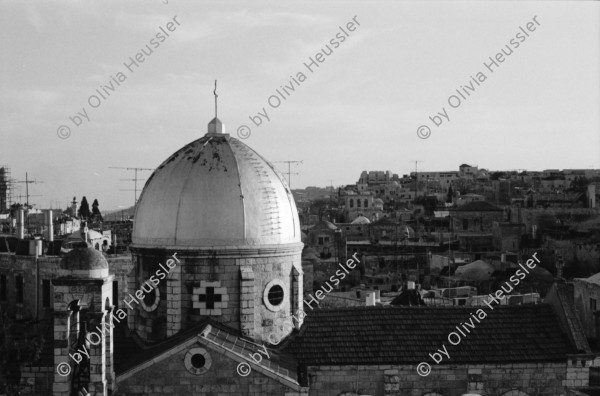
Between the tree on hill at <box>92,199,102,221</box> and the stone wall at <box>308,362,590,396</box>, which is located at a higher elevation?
the tree on hill at <box>92,199,102,221</box>

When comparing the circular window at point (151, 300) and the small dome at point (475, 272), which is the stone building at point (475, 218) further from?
the circular window at point (151, 300)

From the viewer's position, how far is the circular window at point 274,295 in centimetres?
1954

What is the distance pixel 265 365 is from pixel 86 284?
4.31 metres


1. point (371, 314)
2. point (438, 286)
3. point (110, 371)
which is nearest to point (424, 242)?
point (438, 286)

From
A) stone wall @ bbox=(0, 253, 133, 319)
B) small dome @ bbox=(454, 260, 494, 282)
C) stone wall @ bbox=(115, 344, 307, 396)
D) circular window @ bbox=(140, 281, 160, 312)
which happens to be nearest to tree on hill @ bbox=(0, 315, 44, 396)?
stone wall @ bbox=(0, 253, 133, 319)

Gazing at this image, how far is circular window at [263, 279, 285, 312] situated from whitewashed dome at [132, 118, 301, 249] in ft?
3.37

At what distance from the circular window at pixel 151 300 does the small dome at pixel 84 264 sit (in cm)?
276

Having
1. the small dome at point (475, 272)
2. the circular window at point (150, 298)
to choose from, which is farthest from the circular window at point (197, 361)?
the small dome at point (475, 272)

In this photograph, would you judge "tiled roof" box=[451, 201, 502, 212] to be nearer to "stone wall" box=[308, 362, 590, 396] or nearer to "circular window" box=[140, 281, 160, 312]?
"stone wall" box=[308, 362, 590, 396]

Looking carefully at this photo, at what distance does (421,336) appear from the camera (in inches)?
778

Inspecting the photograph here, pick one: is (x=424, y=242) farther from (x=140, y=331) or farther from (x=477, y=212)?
(x=140, y=331)

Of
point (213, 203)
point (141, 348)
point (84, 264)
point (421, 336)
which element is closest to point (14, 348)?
point (141, 348)

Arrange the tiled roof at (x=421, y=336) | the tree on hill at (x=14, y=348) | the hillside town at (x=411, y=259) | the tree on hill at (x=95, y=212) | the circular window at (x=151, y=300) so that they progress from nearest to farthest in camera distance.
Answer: the tiled roof at (x=421, y=336), the circular window at (x=151, y=300), the hillside town at (x=411, y=259), the tree on hill at (x=14, y=348), the tree on hill at (x=95, y=212)

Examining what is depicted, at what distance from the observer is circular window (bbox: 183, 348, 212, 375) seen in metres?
17.5
